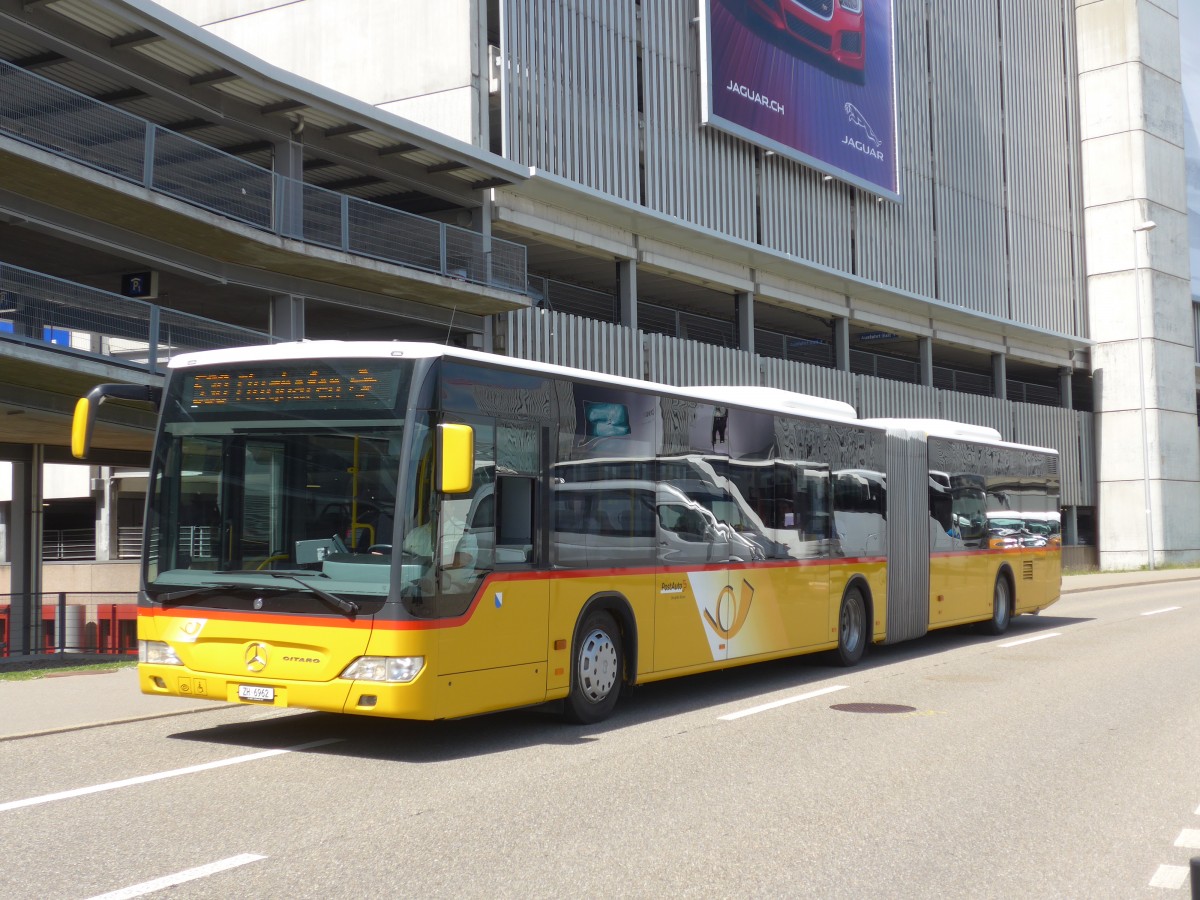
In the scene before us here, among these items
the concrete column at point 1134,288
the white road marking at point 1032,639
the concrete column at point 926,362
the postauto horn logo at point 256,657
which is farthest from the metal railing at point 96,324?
the concrete column at point 1134,288

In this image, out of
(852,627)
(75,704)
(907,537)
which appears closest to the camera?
(75,704)

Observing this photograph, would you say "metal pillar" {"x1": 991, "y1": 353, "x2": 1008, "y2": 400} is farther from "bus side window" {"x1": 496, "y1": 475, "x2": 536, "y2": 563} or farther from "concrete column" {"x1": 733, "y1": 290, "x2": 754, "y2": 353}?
"bus side window" {"x1": 496, "y1": 475, "x2": 536, "y2": 563}

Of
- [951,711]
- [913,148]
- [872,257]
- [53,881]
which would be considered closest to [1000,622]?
[951,711]

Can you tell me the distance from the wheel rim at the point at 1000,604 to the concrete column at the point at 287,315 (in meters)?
13.4

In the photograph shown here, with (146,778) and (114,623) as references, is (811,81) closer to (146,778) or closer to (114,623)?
(114,623)

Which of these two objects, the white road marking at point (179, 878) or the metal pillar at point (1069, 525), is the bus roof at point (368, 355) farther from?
the metal pillar at point (1069, 525)

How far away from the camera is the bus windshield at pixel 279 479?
923 cm

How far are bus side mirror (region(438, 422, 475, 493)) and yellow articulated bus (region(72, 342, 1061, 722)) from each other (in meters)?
0.02

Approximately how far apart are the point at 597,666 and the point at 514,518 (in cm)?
179

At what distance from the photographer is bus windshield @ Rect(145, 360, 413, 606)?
9.23 metres

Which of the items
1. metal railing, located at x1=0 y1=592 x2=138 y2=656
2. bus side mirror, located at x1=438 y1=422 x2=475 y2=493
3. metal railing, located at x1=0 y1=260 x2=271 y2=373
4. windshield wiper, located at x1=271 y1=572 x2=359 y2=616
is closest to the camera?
bus side mirror, located at x1=438 y1=422 x2=475 y2=493

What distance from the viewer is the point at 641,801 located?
782 centimetres

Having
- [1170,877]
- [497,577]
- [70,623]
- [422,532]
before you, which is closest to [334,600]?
[422,532]

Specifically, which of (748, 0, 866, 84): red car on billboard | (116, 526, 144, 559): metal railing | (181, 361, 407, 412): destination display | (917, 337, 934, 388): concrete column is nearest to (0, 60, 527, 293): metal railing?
(181, 361, 407, 412): destination display
